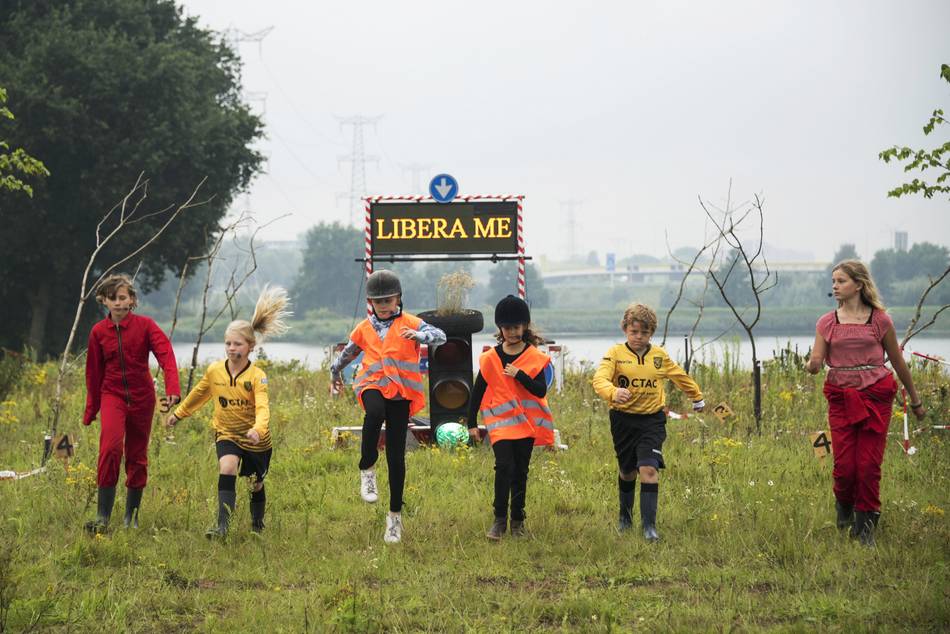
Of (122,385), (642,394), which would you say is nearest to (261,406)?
(122,385)

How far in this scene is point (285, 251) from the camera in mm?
170000

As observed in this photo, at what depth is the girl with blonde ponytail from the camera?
25.0 ft

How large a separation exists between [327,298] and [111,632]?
240ft

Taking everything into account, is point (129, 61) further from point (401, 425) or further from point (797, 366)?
point (401, 425)

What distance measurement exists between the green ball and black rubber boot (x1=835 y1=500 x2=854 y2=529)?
464 cm

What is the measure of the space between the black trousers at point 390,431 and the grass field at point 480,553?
457mm

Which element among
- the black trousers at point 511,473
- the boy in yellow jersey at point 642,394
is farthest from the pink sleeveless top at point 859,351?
the black trousers at point 511,473

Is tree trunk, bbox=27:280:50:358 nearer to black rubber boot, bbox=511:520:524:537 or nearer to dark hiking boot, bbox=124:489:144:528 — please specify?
dark hiking boot, bbox=124:489:144:528

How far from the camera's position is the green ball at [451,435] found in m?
11.6

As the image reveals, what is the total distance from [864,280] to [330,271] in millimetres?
75431

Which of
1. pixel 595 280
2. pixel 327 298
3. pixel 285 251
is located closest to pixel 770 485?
pixel 327 298

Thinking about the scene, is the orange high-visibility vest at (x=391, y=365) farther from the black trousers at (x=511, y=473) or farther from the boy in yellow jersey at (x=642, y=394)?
the boy in yellow jersey at (x=642, y=394)

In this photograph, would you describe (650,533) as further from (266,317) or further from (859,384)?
(266,317)

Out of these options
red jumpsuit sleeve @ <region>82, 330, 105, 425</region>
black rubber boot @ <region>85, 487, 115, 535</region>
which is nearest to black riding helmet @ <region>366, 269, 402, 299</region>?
red jumpsuit sleeve @ <region>82, 330, 105, 425</region>
